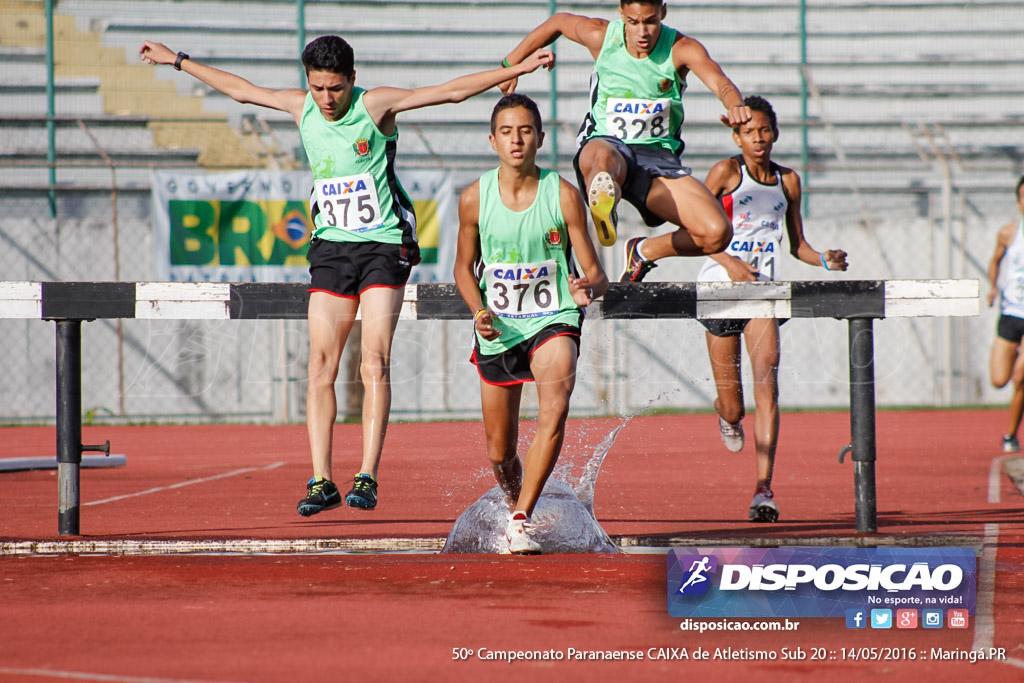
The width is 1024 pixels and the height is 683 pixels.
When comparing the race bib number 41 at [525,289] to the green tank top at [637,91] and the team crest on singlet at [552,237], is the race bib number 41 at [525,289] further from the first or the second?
the green tank top at [637,91]

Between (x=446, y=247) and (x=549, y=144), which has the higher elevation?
(x=549, y=144)

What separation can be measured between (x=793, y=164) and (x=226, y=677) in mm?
14787

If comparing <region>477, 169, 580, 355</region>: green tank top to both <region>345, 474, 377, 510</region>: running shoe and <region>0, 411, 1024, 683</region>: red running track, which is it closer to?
<region>345, 474, 377, 510</region>: running shoe

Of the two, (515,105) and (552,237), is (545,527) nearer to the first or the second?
(552,237)

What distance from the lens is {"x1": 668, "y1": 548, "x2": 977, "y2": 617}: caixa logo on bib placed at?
12.0 ft

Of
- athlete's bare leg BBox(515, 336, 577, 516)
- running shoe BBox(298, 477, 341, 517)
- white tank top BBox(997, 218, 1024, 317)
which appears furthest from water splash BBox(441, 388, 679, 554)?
white tank top BBox(997, 218, 1024, 317)

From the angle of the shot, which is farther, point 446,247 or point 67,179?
point 67,179

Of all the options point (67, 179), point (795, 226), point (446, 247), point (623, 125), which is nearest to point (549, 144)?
point (446, 247)

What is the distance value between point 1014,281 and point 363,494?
757cm

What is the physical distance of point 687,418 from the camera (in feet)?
21.2

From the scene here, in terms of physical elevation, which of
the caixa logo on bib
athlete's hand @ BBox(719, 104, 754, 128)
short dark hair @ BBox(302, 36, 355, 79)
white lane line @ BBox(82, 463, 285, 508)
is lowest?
white lane line @ BBox(82, 463, 285, 508)

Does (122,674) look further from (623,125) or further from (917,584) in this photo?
(623,125)

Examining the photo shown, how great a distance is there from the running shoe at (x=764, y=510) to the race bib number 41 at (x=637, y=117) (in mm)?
1955

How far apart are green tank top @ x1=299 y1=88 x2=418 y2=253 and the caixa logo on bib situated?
6.78 feet
